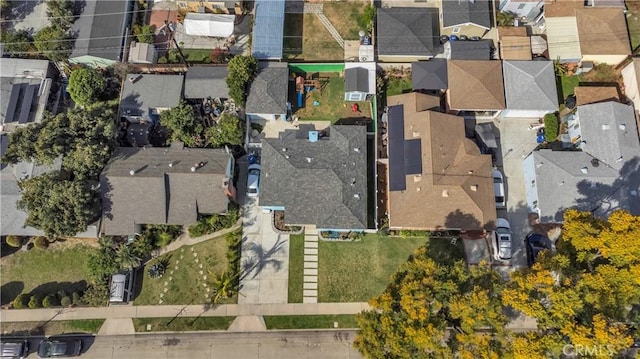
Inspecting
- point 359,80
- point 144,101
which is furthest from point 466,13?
point 144,101

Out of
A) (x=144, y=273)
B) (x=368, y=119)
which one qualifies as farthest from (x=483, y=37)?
(x=144, y=273)

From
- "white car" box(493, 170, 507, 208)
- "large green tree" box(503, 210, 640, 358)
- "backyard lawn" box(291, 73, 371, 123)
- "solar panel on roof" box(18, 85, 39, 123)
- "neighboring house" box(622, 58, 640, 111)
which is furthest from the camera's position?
"backyard lawn" box(291, 73, 371, 123)

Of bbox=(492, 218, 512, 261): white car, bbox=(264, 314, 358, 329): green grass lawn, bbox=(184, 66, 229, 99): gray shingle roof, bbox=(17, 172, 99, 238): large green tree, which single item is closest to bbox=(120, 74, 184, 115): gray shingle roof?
bbox=(184, 66, 229, 99): gray shingle roof

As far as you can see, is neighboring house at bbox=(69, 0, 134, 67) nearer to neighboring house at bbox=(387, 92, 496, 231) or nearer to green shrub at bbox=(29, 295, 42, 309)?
green shrub at bbox=(29, 295, 42, 309)

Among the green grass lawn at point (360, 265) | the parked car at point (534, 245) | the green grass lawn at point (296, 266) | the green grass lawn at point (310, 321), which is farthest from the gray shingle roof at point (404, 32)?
the green grass lawn at point (310, 321)

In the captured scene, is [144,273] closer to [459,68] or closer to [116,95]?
[116,95]

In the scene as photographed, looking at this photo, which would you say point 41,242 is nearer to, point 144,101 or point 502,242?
point 144,101
